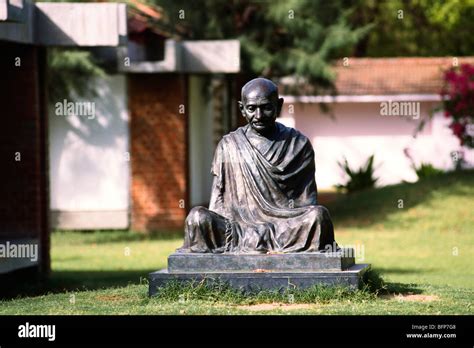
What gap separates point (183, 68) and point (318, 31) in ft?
12.1

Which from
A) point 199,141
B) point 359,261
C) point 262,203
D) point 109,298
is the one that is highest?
point 199,141

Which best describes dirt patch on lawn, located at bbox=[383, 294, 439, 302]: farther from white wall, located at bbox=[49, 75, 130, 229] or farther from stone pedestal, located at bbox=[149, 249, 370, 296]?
white wall, located at bbox=[49, 75, 130, 229]

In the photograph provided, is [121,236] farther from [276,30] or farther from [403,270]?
[403,270]

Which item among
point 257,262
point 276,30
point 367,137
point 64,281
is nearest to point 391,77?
point 367,137

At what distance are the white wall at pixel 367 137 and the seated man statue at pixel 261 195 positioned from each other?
88.0ft

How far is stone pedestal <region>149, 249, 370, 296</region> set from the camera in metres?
11.6

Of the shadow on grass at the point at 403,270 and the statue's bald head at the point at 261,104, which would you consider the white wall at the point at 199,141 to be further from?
the statue's bald head at the point at 261,104

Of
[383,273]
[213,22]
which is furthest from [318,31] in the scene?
[383,273]

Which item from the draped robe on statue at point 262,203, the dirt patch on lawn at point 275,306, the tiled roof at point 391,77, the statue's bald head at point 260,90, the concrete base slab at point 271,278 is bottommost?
the dirt patch on lawn at point 275,306

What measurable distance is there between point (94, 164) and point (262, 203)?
14.0m

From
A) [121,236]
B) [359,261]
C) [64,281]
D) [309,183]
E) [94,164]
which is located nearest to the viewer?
[309,183]

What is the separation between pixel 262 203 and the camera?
12203mm

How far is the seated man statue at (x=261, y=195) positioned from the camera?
11898mm

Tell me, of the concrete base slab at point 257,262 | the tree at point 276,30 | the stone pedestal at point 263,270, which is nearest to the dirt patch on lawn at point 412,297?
the stone pedestal at point 263,270
